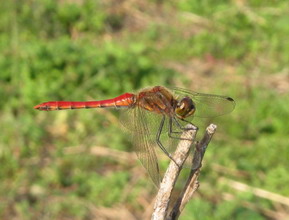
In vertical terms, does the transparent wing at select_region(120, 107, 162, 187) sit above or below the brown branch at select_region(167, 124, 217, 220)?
below

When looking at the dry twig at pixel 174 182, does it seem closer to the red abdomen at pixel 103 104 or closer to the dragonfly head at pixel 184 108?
the dragonfly head at pixel 184 108

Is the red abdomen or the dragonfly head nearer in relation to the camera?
the dragonfly head

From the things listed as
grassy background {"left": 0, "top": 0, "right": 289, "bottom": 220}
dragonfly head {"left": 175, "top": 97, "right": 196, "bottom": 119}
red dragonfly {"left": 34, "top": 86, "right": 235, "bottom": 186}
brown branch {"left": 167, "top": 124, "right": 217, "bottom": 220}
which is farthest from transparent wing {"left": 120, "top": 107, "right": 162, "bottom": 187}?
grassy background {"left": 0, "top": 0, "right": 289, "bottom": 220}

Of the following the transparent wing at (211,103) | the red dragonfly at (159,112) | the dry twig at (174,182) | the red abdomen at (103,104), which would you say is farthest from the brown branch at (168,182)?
the red abdomen at (103,104)

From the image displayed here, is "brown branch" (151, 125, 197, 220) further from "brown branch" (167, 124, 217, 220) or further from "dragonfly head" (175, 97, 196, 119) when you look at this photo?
"dragonfly head" (175, 97, 196, 119)

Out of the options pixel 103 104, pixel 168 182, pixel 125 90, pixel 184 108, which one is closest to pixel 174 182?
pixel 168 182

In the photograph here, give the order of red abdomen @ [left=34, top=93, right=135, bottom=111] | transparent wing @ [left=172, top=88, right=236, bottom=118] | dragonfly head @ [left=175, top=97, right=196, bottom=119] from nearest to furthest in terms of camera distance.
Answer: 1. dragonfly head @ [left=175, top=97, right=196, bottom=119]
2. transparent wing @ [left=172, top=88, right=236, bottom=118]
3. red abdomen @ [left=34, top=93, right=135, bottom=111]

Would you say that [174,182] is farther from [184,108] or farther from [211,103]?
[211,103]

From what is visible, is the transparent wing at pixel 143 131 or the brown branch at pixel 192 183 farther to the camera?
the transparent wing at pixel 143 131

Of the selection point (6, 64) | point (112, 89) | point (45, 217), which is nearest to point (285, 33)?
point (112, 89)

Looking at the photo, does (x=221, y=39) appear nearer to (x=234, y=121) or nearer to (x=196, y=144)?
(x=234, y=121)
